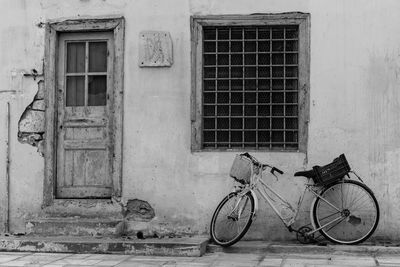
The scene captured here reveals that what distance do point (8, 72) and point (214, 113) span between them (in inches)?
116

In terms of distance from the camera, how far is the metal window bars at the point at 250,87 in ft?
28.7

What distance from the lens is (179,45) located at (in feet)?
29.0

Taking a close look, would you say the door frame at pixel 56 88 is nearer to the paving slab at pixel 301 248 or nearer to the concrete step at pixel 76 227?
the concrete step at pixel 76 227

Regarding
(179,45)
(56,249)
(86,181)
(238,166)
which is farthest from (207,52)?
(56,249)

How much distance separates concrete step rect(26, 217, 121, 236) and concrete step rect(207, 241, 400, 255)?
1.41 meters

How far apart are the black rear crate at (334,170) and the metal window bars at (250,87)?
73 centimetres

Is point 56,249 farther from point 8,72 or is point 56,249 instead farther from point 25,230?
point 8,72

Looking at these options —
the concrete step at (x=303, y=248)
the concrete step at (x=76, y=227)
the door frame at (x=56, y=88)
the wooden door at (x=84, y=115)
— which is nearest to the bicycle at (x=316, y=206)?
the concrete step at (x=303, y=248)

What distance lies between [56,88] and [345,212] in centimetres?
424

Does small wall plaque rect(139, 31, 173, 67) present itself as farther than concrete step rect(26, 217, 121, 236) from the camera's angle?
Yes

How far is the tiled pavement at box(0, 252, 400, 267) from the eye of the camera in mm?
7320

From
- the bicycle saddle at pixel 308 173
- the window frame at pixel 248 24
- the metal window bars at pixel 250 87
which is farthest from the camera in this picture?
the metal window bars at pixel 250 87

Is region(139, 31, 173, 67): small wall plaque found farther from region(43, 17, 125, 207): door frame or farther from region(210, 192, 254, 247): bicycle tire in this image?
region(210, 192, 254, 247): bicycle tire

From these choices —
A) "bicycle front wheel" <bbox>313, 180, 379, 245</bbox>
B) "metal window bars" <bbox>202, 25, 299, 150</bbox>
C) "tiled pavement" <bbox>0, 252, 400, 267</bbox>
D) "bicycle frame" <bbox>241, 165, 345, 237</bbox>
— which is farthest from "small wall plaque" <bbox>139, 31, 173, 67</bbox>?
"bicycle front wheel" <bbox>313, 180, 379, 245</bbox>
